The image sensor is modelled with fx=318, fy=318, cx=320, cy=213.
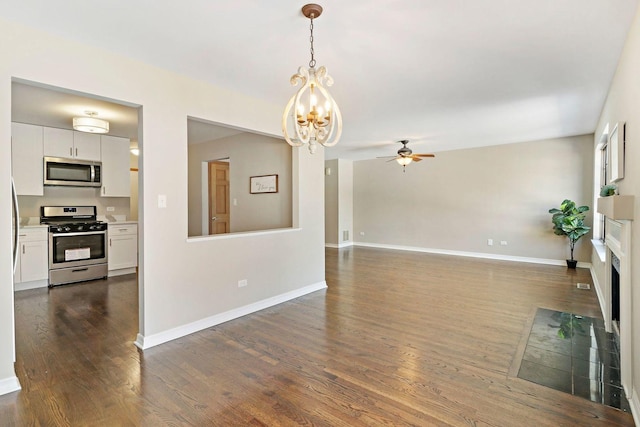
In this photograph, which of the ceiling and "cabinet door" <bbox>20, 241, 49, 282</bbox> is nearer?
the ceiling

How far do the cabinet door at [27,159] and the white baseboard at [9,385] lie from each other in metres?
3.73

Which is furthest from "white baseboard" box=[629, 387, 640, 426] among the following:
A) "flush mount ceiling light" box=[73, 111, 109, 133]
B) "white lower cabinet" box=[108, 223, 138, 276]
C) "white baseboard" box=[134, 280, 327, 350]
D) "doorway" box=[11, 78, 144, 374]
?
"white lower cabinet" box=[108, 223, 138, 276]

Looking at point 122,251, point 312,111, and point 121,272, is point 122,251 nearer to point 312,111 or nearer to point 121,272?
point 121,272

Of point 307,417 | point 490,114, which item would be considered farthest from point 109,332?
point 490,114

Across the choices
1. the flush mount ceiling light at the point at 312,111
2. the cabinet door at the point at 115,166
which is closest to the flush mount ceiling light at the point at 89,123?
the cabinet door at the point at 115,166

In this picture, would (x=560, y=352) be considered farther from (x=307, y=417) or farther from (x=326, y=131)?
(x=326, y=131)

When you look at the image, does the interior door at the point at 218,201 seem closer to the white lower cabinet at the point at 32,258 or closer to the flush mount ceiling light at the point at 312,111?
the white lower cabinet at the point at 32,258

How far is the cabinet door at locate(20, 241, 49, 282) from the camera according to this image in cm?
454

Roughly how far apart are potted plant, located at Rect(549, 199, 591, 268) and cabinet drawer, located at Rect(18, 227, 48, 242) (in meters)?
8.48

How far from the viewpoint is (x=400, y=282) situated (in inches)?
200

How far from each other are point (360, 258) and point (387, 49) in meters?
5.19

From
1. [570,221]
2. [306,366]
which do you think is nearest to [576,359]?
[306,366]

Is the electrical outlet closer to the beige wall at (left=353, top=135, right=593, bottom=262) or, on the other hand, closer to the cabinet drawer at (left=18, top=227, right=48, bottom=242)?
the cabinet drawer at (left=18, top=227, right=48, bottom=242)

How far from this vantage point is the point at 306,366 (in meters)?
2.49
